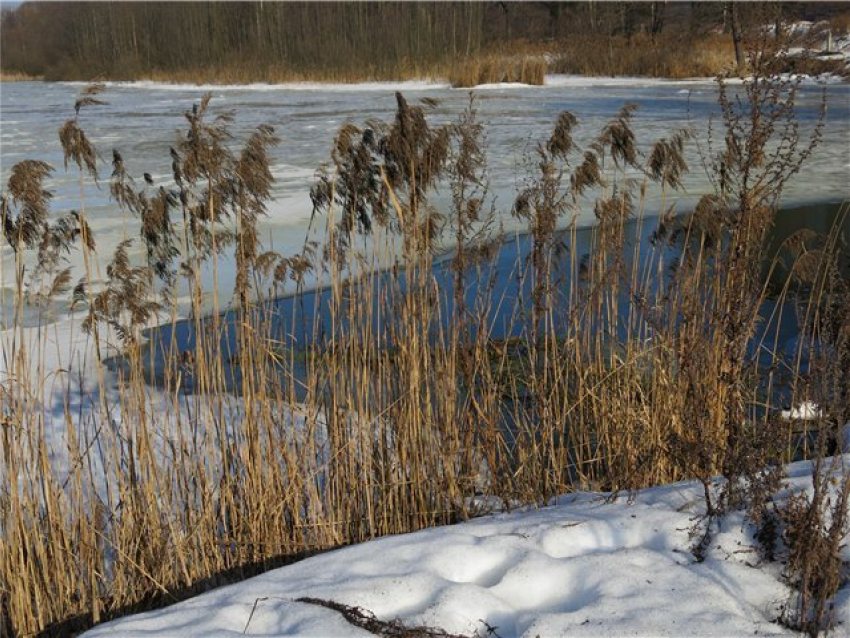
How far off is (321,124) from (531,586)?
1206 cm

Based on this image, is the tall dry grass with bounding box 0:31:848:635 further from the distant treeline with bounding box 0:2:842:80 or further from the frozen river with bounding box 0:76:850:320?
the distant treeline with bounding box 0:2:842:80

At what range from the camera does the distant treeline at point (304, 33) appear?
27.1 meters

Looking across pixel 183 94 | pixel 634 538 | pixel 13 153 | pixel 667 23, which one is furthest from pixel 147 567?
pixel 667 23

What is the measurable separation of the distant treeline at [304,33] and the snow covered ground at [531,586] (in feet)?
72.9

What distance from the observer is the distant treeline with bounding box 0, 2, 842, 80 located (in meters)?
27.1

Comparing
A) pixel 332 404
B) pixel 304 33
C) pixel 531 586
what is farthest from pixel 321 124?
pixel 304 33

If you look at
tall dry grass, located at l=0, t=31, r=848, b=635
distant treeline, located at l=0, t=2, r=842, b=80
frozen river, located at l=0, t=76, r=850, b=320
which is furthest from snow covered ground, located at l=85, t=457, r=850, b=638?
distant treeline, located at l=0, t=2, r=842, b=80

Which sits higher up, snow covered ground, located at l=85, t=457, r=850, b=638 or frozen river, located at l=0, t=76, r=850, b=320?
frozen river, located at l=0, t=76, r=850, b=320

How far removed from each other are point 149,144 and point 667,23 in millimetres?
28189

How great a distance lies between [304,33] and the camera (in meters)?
30.1

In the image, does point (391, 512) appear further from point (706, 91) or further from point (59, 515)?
point (706, 91)

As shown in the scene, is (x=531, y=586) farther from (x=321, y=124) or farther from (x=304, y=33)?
(x=304, y=33)

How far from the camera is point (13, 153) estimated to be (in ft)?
34.9

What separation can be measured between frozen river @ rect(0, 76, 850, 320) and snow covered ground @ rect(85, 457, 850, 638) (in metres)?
1.86
